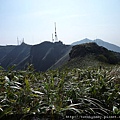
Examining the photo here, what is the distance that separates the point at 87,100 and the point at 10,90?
4.64ft

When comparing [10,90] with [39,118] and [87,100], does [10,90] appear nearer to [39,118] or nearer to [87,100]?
[39,118]

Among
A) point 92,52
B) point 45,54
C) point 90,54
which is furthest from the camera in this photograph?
point 45,54

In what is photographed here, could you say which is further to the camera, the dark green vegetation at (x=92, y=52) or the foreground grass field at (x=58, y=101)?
the dark green vegetation at (x=92, y=52)

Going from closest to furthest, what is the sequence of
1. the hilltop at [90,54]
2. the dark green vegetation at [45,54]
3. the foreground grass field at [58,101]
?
the foreground grass field at [58,101] → the hilltop at [90,54] → the dark green vegetation at [45,54]

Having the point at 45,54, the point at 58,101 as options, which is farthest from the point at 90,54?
the point at 45,54

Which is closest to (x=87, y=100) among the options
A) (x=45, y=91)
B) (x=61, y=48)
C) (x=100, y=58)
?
(x=45, y=91)

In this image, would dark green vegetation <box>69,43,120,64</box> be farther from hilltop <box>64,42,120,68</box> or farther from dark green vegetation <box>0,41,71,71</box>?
dark green vegetation <box>0,41,71,71</box>

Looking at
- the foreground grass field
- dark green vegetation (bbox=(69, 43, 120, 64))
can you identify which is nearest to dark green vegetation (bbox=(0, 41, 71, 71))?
dark green vegetation (bbox=(69, 43, 120, 64))

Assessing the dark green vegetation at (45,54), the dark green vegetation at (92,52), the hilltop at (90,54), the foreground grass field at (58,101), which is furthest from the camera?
the dark green vegetation at (45,54)

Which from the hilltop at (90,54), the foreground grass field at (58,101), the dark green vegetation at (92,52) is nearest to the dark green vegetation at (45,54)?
the dark green vegetation at (92,52)

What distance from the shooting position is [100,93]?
3945 millimetres

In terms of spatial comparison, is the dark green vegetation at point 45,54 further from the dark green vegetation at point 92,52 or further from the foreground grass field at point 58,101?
the foreground grass field at point 58,101

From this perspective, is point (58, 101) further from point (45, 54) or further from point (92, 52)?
point (45, 54)

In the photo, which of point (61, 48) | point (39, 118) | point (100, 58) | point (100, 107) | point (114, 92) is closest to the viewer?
point (39, 118)
